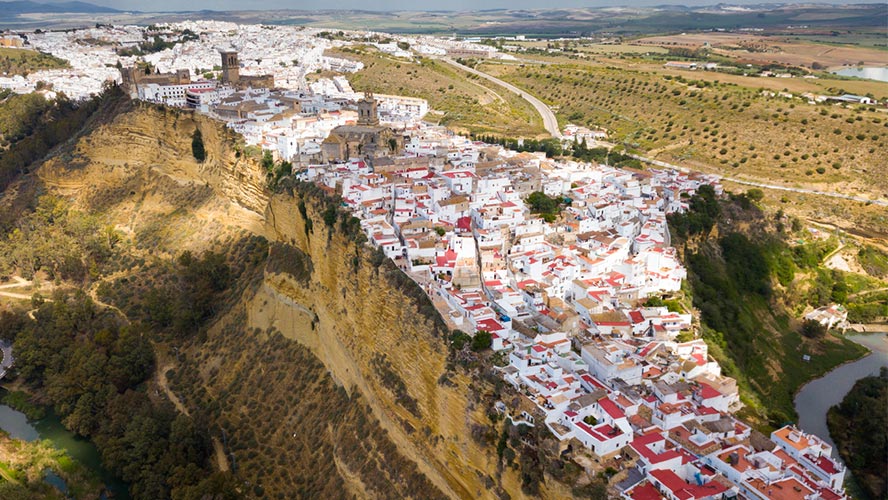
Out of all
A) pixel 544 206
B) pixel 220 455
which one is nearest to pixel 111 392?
pixel 220 455

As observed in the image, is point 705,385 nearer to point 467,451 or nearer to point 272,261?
point 467,451

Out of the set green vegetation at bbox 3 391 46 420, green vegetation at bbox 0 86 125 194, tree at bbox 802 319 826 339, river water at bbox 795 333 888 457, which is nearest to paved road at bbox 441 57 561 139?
tree at bbox 802 319 826 339

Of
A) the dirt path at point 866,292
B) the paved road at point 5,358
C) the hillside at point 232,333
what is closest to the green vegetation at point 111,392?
the hillside at point 232,333

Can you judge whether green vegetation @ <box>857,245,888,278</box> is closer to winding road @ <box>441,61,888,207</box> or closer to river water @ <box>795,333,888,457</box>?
river water @ <box>795,333,888,457</box>

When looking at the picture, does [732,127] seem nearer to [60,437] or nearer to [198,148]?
[198,148]

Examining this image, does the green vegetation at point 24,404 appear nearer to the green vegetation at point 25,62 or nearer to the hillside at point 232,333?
the hillside at point 232,333
